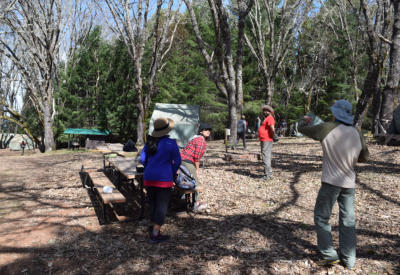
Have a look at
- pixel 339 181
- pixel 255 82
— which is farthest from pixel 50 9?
pixel 339 181

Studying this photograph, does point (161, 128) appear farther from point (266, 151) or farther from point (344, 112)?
point (266, 151)

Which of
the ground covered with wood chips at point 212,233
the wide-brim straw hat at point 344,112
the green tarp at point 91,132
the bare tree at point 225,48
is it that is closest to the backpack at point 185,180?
the ground covered with wood chips at point 212,233

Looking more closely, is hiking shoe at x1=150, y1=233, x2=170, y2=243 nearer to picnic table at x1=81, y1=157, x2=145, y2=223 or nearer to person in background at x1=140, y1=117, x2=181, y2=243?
person in background at x1=140, y1=117, x2=181, y2=243

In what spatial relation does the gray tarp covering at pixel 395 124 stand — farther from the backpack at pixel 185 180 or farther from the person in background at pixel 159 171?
the person in background at pixel 159 171

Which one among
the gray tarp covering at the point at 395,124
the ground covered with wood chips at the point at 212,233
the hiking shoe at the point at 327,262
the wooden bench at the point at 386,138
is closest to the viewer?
the hiking shoe at the point at 327,262

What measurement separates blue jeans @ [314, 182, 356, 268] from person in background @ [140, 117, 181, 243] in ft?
6.33

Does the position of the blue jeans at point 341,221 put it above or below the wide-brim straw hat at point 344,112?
below

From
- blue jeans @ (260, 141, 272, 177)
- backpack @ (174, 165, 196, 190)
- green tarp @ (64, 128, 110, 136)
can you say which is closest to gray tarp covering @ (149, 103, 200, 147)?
blue jeans @ (260, 141, 272, 177)

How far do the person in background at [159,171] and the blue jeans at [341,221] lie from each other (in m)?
1.93

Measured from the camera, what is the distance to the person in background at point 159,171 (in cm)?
398

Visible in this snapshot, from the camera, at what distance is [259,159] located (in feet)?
32.6

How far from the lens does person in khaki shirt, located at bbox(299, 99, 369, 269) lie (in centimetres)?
319

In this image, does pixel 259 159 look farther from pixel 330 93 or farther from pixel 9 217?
pixel 330 93

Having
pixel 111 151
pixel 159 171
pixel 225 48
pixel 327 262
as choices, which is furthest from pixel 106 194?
pixel 225 48
